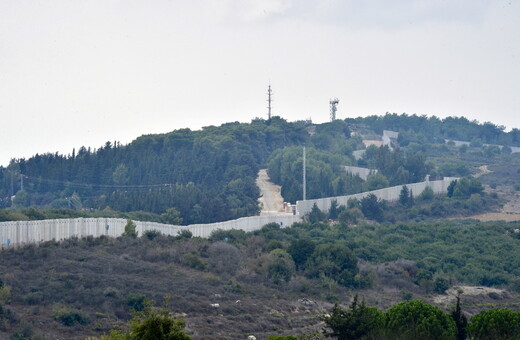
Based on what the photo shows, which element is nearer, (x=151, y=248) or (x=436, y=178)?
(x=151, y=248)

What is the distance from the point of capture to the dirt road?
81.1 m

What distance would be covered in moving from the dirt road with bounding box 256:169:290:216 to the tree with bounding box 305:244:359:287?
80.8 feet

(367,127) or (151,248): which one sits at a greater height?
(367,127)

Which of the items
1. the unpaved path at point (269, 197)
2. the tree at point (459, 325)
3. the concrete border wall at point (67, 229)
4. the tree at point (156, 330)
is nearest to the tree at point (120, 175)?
the unpaved path at point (269, 197)

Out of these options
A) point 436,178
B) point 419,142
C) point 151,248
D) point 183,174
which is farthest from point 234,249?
point 419,142

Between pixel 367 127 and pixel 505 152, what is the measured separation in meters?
20.3

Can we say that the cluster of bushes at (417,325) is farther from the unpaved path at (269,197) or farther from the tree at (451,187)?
the tree at (451,187)

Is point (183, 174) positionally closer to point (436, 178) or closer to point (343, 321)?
point (436, 178)

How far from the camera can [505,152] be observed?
466 feet

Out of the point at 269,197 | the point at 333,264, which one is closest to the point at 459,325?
the point at 333,264

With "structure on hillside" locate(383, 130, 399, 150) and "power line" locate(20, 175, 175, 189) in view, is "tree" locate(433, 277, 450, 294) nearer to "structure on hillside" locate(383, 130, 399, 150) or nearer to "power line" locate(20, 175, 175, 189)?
"power line" locate(20, 175, 175, 189)

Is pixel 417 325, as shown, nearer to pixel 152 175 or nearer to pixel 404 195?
pixel 404 195

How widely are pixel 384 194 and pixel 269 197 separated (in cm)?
989

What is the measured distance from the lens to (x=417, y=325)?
33.1 metres
